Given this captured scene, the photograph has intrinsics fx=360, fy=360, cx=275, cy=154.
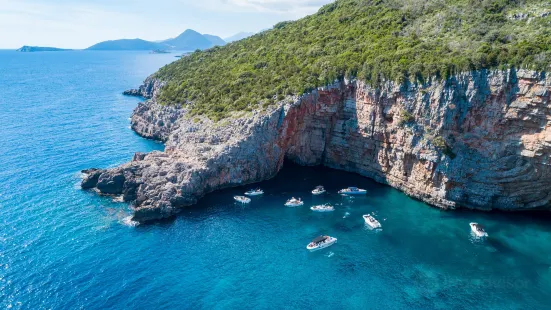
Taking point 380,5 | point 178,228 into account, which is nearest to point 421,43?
point 380,5

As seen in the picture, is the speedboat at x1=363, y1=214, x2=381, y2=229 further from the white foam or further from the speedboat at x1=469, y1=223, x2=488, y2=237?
the white foam

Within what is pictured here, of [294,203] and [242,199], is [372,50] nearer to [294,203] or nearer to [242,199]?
[294,203]

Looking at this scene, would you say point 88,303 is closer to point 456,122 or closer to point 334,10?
point 456,122

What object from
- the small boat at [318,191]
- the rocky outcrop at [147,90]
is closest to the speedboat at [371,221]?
the small boat at [318,191]

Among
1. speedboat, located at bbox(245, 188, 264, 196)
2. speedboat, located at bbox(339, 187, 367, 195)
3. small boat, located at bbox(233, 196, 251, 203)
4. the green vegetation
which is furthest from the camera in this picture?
speedboat, located at bbox(339, 187, 367, 195)

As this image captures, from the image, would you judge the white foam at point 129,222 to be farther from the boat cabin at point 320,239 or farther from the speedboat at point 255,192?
the boat cabin at point 320,239

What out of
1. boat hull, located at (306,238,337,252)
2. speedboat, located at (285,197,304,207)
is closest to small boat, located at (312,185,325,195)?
speedboat, located at (285,197,304,207)
